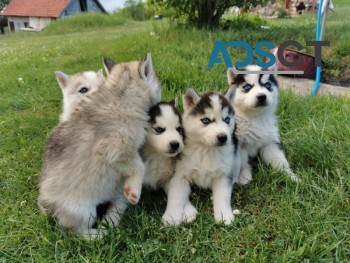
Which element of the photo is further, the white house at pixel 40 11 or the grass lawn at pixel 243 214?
the white house at pixel 40 11

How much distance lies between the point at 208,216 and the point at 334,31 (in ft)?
24.5

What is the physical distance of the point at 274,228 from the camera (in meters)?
2.81

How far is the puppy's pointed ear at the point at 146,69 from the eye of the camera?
119 inches

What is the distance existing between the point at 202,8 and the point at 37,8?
33.2 m

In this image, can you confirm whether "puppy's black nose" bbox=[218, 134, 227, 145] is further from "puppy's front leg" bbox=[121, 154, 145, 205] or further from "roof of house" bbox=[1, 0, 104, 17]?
"roof of house" bbox=[1, 0, 104, 17]

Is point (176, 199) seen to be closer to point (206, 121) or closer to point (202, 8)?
point (206, 121)

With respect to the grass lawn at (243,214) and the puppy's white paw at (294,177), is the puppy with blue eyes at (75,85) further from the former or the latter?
the puppy's white paw at (294,177)

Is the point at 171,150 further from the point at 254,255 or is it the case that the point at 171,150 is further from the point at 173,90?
the point at 173,90

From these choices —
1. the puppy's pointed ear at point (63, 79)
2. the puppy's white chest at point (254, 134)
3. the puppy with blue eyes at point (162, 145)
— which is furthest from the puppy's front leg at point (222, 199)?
the puppy's pointed ear at point (63, 79)

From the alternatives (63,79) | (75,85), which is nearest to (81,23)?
(63,79)

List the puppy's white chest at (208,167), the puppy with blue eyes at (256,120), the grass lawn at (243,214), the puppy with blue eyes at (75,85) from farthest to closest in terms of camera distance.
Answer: the puppy with blue eyes at (75,85) < the puppy with blue eyes at (256,120) < the puppy's white chest at (208,167) < the grass lawn at (243,214)

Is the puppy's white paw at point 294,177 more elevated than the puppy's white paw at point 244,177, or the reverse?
the puppy's white paw at point 294,177

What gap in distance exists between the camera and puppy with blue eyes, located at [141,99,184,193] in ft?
9.86

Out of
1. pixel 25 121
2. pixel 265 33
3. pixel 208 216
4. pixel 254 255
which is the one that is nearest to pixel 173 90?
pixel 25 121
